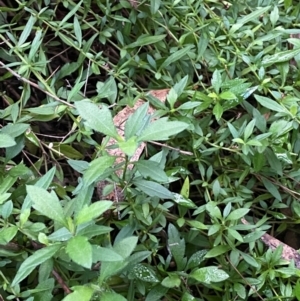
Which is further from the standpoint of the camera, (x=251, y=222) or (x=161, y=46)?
(x=161, y=46)

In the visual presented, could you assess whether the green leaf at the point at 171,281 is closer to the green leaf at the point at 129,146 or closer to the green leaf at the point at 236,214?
the green leaf at the point at 236,214

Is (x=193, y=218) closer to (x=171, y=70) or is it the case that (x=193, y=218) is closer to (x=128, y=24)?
(x=171, y=70)

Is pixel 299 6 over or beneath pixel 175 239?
over

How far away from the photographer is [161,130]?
0.62 metres

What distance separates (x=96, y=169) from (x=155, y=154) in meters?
0.29

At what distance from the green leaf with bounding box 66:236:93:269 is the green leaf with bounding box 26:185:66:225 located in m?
0.04

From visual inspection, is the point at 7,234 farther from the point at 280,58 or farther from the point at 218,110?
the point at 280,58

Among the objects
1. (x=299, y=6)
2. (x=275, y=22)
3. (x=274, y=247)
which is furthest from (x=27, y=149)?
(x=299, y=6)

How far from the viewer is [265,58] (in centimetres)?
107

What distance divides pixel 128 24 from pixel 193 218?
475 mm

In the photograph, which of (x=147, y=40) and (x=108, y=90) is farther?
(x=147, y=40)

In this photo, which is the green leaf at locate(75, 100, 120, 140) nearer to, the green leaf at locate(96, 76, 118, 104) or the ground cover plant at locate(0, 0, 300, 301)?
the ground cover plant at locate(0, 0, 300, 301)

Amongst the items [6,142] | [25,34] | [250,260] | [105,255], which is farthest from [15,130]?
[250,260]

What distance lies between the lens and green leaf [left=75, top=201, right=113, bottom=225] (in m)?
0.59
